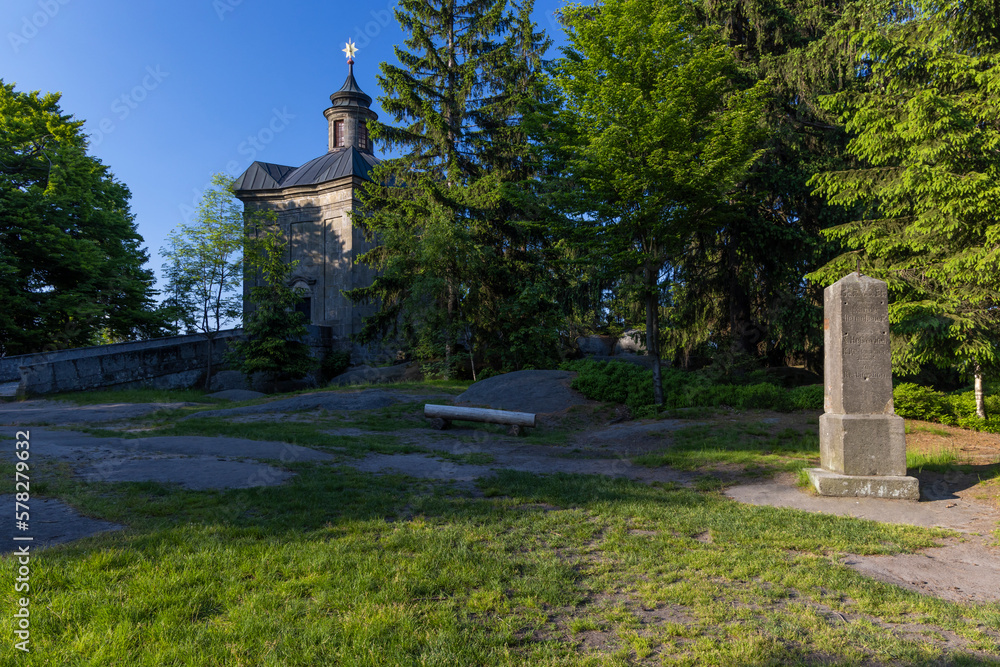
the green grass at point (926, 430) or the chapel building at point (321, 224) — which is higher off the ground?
the chapel building at point (321, 224)

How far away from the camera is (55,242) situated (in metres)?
22.7

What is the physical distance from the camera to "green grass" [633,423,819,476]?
8.71 meters

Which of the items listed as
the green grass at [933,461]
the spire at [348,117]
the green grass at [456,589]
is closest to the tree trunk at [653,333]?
the green grass at [933,461]

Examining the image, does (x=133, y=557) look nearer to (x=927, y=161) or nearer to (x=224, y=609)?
(x=224, y=609)

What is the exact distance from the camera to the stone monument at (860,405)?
7.05 metres

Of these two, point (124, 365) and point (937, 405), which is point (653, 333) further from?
point (124, 365)

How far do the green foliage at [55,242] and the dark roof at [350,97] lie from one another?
15.2 metres

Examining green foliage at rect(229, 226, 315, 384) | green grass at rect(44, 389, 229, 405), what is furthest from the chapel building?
green grass at rect(44, 389, 229, 405)

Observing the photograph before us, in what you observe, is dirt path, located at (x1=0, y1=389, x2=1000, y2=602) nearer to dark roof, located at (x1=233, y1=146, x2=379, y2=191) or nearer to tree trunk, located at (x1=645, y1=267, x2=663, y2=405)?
tree trunk, located at (x1=645, y1=267, x2=663, y2=405)

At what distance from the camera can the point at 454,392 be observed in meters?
17.2

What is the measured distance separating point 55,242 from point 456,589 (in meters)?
27.2

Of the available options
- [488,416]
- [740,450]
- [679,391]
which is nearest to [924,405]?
[740,450]

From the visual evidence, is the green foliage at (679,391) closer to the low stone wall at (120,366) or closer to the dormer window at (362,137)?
the low stone wall at (120,366)

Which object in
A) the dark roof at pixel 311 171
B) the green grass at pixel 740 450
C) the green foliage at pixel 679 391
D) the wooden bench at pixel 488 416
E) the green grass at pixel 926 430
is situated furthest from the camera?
the dark roof at pixel 311 171
